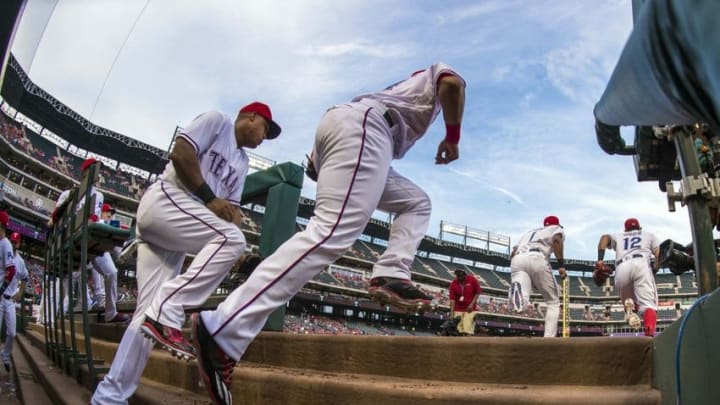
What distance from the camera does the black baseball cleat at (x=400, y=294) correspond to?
6.26 ft

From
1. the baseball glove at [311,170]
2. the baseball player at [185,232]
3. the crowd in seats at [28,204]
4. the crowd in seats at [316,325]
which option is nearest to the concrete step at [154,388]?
the baseball player at [185,232]

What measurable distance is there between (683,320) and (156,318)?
1.63 metres

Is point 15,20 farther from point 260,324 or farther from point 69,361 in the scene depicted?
point 69,361

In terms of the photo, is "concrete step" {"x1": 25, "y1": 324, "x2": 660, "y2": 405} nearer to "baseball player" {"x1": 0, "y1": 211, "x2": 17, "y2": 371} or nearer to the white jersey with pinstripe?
the white jersey with pinstripe

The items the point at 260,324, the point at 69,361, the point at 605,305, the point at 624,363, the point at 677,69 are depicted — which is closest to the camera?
the point at 677,69

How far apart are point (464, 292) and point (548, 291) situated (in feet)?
7.11

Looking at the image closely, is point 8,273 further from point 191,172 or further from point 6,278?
point 191,172

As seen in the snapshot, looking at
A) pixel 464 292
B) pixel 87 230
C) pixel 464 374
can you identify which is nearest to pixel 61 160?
pixel 464 292

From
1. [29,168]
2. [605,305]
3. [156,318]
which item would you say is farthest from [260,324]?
[605,305]

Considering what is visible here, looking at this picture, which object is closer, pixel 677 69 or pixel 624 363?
pixel 677 69

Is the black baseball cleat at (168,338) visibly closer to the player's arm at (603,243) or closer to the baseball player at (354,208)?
the baseball player at (354,208)

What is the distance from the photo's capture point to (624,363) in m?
1.45

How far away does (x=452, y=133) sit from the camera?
200cm

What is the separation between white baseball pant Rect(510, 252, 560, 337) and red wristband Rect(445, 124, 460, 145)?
4.87 meters
